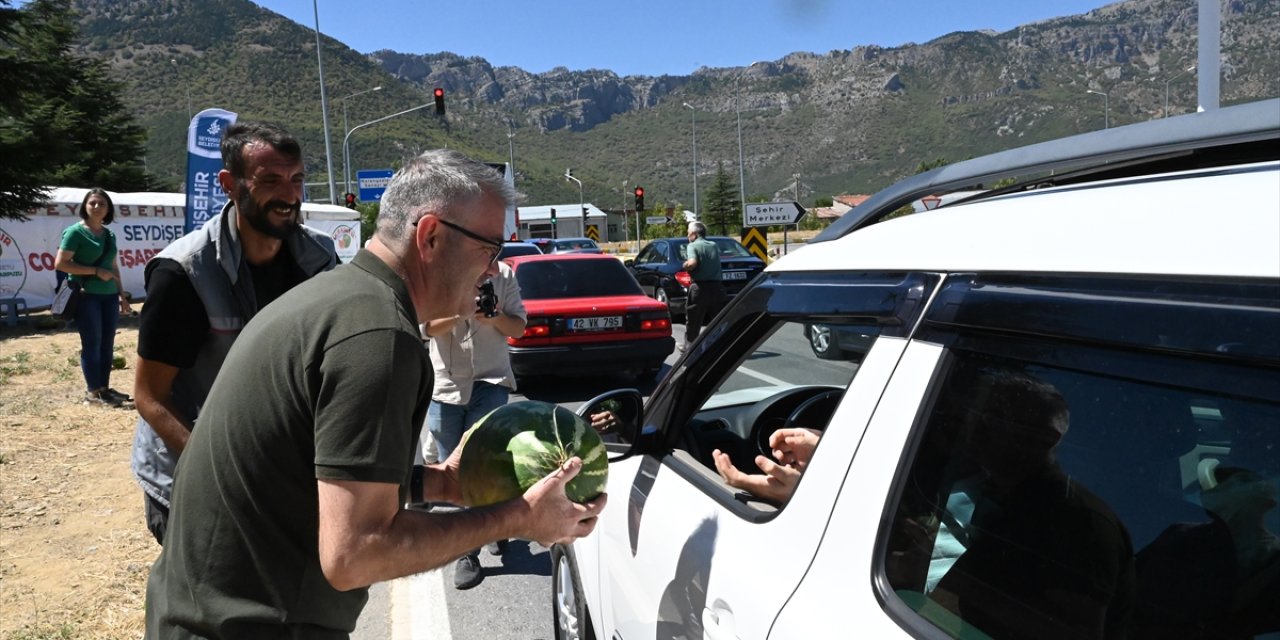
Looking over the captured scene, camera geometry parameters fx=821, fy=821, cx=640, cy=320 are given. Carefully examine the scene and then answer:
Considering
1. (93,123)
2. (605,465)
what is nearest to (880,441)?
(605,465)

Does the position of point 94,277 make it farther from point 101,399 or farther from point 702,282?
point 702,282

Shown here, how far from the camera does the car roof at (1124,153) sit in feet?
3.67

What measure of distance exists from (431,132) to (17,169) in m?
107

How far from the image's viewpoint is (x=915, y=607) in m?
1.31

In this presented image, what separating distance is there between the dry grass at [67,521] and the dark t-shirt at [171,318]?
6.09ft

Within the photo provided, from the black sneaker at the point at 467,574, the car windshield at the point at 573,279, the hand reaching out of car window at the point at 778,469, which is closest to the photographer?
the hand reaching out of car window at the point at 778,469

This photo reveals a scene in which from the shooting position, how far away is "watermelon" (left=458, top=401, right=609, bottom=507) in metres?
1.81

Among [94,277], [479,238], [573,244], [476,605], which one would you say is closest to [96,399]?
[94,277]

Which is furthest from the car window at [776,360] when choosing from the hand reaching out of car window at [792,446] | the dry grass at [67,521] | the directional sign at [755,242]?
the directional sign at [755,242]

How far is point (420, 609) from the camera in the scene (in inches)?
164

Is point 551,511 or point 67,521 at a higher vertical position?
point 551,511

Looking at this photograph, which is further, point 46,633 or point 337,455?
point 46,633

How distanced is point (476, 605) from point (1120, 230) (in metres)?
3.75

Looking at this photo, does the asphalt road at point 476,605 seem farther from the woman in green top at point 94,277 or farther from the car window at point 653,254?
the car window at point 653,254
